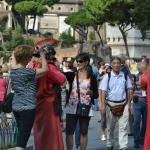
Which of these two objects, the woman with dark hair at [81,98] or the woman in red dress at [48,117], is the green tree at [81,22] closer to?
the woman with dark hair at [81,98]

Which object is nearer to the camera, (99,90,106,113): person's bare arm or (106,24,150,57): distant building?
(99,90,106,113): person's bare arm

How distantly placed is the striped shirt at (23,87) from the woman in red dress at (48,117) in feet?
2.28

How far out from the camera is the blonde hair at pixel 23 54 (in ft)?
31.3

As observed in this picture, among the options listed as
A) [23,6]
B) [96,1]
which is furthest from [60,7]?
[96,1]

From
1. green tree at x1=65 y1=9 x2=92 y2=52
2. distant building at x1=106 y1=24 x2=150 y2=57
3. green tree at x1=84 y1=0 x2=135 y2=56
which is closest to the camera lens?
green tree at x1=84 y1=0 x2=135 y2=56

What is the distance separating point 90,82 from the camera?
38.9 feet

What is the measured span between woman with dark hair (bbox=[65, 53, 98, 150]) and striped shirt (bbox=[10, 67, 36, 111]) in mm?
2055

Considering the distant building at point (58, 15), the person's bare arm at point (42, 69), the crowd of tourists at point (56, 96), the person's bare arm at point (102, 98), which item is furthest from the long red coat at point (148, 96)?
the distant building at point (58, 15)

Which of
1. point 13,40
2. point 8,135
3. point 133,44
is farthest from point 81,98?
point 133,44

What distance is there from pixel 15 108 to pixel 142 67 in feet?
12.7

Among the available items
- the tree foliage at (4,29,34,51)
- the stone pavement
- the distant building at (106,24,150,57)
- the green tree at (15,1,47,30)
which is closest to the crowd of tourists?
the stone pavement

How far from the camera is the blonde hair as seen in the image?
9.55 meters

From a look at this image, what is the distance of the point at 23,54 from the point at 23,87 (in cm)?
43

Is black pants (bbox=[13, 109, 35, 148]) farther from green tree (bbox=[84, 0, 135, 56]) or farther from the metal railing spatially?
green tree (bbox=[84, 0, 135, 56])
